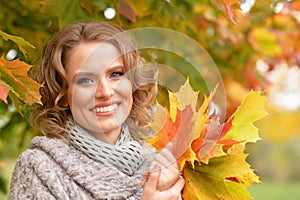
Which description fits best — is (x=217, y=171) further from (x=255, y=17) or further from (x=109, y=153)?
(x=255, y=17)

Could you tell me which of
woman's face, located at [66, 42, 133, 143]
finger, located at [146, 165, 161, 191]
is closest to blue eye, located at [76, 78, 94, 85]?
woman's face, located at [66, 42, 133, 143]

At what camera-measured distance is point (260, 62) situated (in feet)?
10.6

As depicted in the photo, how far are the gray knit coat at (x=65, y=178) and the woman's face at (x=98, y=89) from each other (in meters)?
0.07

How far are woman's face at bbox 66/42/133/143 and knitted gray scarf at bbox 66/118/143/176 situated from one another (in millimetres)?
21

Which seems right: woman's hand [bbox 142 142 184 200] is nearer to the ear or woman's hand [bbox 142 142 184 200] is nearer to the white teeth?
the white teeth

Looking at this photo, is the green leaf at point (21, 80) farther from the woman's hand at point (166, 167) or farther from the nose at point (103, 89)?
the woman's hand at point (166, 167)

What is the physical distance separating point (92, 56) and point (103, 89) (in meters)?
0.08

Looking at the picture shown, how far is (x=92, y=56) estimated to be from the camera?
128cm

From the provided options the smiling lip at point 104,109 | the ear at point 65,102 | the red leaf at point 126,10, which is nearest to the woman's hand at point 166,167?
the smiling lip at point 104,109

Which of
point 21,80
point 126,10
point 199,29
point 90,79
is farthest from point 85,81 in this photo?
point 199,29

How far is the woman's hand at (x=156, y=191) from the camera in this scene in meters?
1.21

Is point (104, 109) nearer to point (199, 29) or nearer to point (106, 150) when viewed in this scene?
point (106, 150)

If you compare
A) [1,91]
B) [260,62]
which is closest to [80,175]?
[1,91]

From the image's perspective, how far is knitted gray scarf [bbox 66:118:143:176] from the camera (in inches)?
50.9
